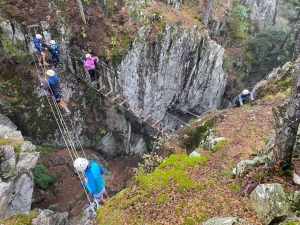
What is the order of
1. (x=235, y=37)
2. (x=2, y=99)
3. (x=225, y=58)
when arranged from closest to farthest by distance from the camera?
(x=2, y=99), (x=225, y=58), (x=235, y=37)

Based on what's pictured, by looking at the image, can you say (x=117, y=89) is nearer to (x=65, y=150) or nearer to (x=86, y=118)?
(x=86, y=118)

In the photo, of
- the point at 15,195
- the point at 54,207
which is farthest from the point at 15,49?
the point at 54,207

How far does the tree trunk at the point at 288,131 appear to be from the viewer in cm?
418

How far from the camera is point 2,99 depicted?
1305 cm

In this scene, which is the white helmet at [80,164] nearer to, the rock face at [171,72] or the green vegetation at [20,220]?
the green vegetation at [20,220]

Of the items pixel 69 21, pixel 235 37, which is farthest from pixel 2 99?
pixel 235 37

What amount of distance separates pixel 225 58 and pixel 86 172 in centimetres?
1688

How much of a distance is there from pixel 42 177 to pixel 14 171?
4402 millimetres

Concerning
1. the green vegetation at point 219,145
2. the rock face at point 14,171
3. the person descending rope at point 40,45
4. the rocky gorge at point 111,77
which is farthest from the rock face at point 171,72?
the green vegetation at point 219,145

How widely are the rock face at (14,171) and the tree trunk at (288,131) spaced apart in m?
8.67

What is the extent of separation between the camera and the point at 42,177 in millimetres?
12977

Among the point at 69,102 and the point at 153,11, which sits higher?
the point at 153,11

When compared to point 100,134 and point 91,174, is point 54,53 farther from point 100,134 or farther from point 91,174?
point 91,174

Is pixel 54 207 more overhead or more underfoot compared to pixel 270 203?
more underfoot
